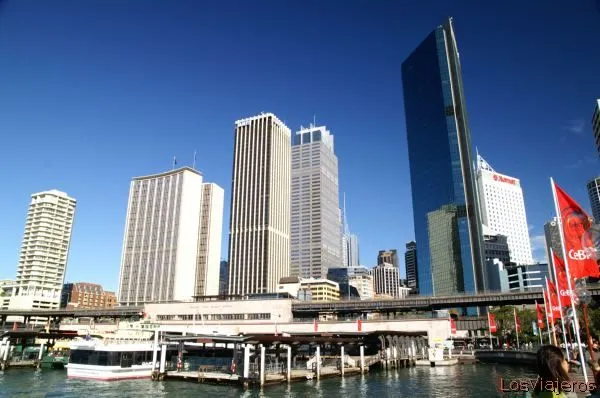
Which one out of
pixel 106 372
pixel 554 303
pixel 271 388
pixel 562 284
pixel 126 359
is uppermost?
pixel 562 284

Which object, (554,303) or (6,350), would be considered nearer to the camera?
(554,303)

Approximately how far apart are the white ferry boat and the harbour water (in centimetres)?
193

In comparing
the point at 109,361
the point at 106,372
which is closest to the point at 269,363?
the point at 109,361

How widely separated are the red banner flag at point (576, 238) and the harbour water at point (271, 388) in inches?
1055

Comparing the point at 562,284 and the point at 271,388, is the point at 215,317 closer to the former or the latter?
the point at 271,388

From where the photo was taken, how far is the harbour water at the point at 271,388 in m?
47.2

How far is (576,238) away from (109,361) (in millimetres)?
58882

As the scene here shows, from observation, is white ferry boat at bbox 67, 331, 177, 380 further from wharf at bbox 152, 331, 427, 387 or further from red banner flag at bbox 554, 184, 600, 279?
red banner flag at bbox 554, 184, 600, 279

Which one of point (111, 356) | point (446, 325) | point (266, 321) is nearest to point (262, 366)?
point (111, 356)

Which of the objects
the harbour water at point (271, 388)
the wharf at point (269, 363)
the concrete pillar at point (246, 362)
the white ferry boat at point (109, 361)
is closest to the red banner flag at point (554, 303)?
the harbour water at point (271, 388)

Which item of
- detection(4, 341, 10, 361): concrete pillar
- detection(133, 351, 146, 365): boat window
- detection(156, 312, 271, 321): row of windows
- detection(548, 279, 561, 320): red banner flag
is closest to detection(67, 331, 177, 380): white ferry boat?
detection(133, 351, 146, 365): boat window

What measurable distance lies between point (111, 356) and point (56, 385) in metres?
8.11

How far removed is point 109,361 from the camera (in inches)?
2395

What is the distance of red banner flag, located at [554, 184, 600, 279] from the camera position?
75.0ft
